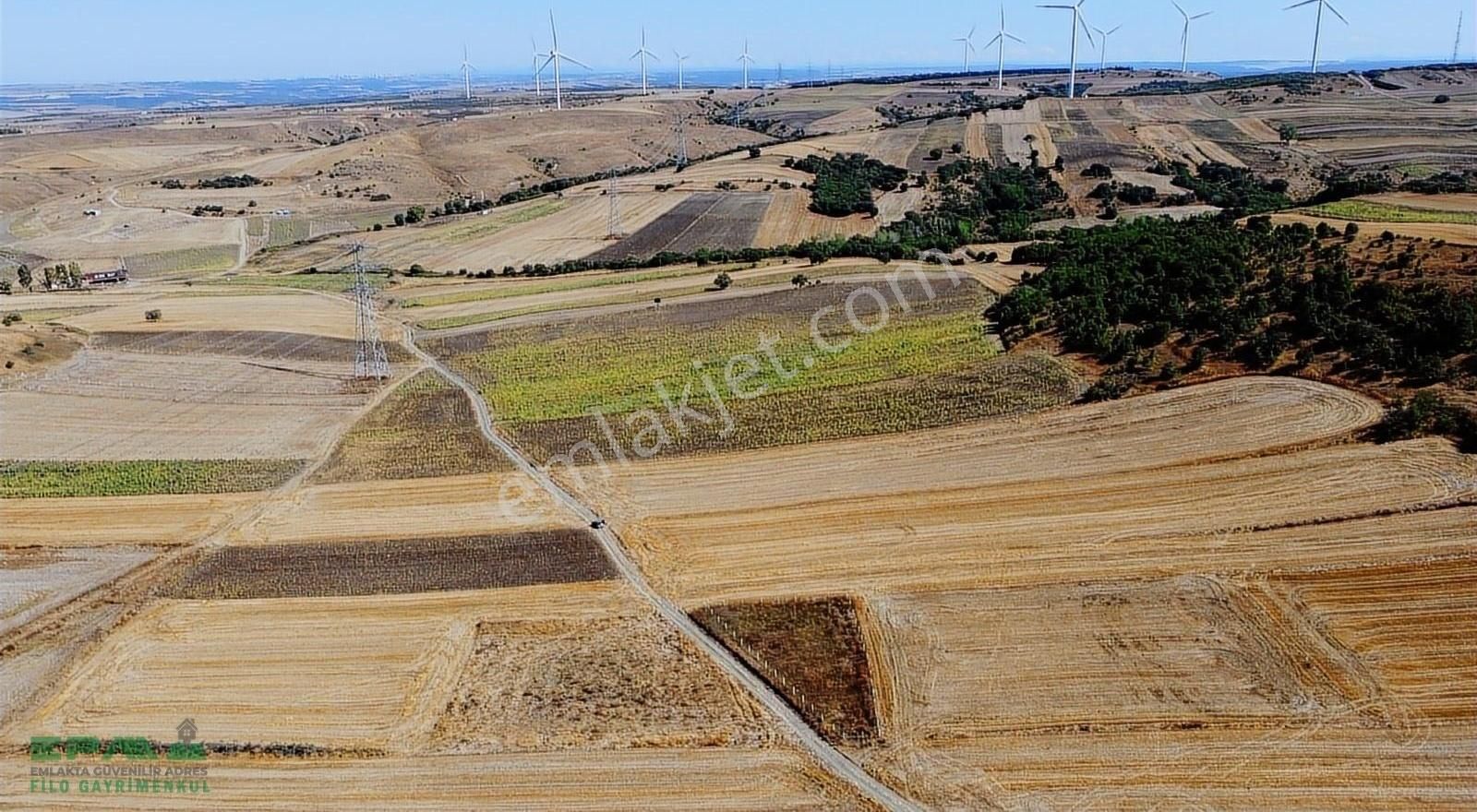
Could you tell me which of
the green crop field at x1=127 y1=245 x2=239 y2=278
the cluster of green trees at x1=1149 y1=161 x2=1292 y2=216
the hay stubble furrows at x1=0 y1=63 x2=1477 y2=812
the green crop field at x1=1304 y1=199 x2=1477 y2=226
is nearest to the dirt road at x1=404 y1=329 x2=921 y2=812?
the hay stubble furrows at x1=0 y1=63 x2=1477 y2=812

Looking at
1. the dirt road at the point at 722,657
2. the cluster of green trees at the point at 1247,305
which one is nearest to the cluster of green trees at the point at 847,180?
the cluster of green trees at the point at 1247,305

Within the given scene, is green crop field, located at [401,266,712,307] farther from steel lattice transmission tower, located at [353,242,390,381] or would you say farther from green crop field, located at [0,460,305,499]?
green crop field, located at [0,460,305,499]

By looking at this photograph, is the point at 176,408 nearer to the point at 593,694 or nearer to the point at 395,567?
the point at 395,567

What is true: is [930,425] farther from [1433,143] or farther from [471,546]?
[1433,143]

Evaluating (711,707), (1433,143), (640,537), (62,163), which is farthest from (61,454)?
(62,163)

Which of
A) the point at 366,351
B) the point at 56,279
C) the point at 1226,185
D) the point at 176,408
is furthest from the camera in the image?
the point at 1226,185

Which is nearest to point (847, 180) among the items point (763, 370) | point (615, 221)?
point (615, 221)
